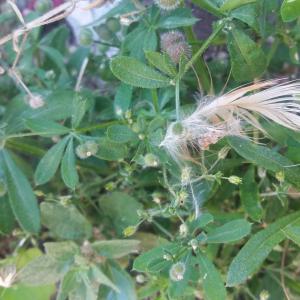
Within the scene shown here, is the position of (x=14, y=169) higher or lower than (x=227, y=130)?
lower

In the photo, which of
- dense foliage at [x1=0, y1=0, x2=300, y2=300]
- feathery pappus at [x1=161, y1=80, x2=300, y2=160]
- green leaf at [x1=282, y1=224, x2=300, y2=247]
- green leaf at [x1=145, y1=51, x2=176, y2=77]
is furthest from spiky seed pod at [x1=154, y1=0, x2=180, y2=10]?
green leaf at [x1=282, y1=224, x2=300, y2=247]

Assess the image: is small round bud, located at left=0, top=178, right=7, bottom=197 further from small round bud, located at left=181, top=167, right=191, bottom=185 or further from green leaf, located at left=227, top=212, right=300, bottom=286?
green leaf, located at left=227, top=212, right=300, bottom=286

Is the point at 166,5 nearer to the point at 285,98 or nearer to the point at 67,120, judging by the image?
the point at 285,98

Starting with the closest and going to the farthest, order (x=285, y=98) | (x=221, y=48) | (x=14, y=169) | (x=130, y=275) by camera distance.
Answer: (x=285, y=98), (x=14, y=169), (x=130, y=275), (x=221, y=48)

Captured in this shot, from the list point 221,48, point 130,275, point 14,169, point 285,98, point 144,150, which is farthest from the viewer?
point 221,48

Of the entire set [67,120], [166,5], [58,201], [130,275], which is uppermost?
[166,5]

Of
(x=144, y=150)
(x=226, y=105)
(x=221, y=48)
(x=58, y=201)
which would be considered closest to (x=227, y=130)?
(x=226, y=105)

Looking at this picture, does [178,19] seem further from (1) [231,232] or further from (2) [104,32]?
(1) [231,232]

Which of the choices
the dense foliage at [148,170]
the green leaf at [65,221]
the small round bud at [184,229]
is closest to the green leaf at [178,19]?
the dense foliage at [148,170]
